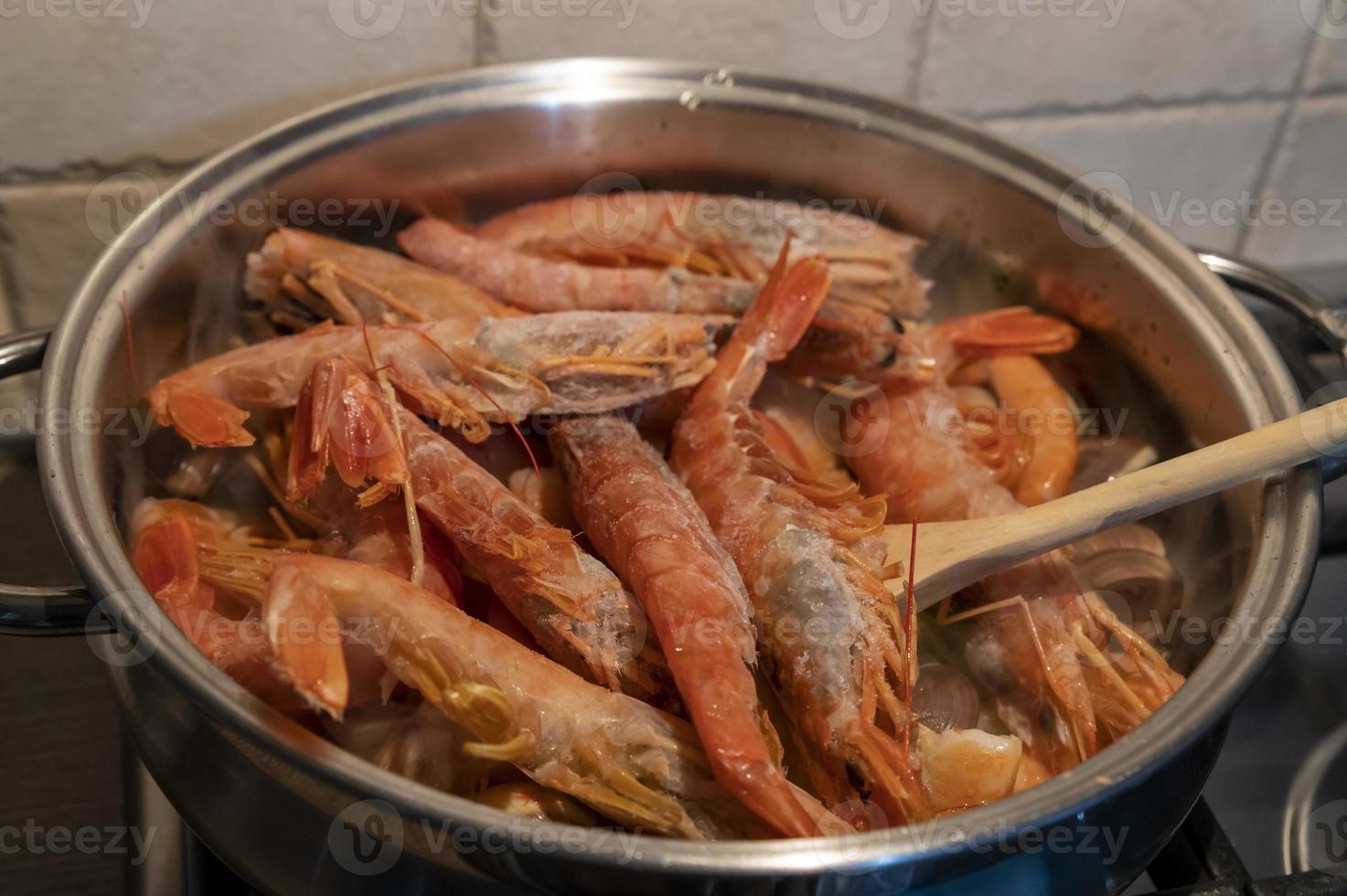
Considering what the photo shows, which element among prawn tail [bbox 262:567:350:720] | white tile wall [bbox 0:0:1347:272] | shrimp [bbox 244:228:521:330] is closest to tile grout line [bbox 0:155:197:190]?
white tile wall [bbox 0:0:1347:272]

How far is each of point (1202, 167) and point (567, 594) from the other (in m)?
1.18

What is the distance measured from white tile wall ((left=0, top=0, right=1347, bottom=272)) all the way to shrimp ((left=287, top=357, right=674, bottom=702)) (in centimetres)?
47

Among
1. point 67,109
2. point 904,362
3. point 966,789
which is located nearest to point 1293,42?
point 904,362

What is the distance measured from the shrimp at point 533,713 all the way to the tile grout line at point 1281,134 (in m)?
1.26

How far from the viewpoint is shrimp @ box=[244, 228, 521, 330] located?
1102 mm

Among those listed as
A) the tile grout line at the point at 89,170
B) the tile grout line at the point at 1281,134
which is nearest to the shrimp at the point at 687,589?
the tile grout line at the point at 89,170

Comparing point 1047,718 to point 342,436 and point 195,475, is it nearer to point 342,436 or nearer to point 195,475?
point 342,436

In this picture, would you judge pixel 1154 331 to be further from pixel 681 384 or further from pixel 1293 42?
pixel 1293 42

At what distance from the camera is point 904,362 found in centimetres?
112

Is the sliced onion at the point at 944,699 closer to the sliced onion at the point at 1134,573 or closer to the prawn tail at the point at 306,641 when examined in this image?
the sliced onion at the point at 1134,573

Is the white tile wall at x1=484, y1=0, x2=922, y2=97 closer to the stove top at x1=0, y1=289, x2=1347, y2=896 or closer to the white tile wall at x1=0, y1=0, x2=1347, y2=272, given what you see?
the white tile wall at x1=0, y1=0, x2=1347, y2=272

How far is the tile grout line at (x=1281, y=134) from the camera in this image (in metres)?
1.46

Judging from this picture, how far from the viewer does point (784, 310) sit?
1076 mm

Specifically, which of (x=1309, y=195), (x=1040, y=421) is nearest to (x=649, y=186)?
(x=1040, y=421)
